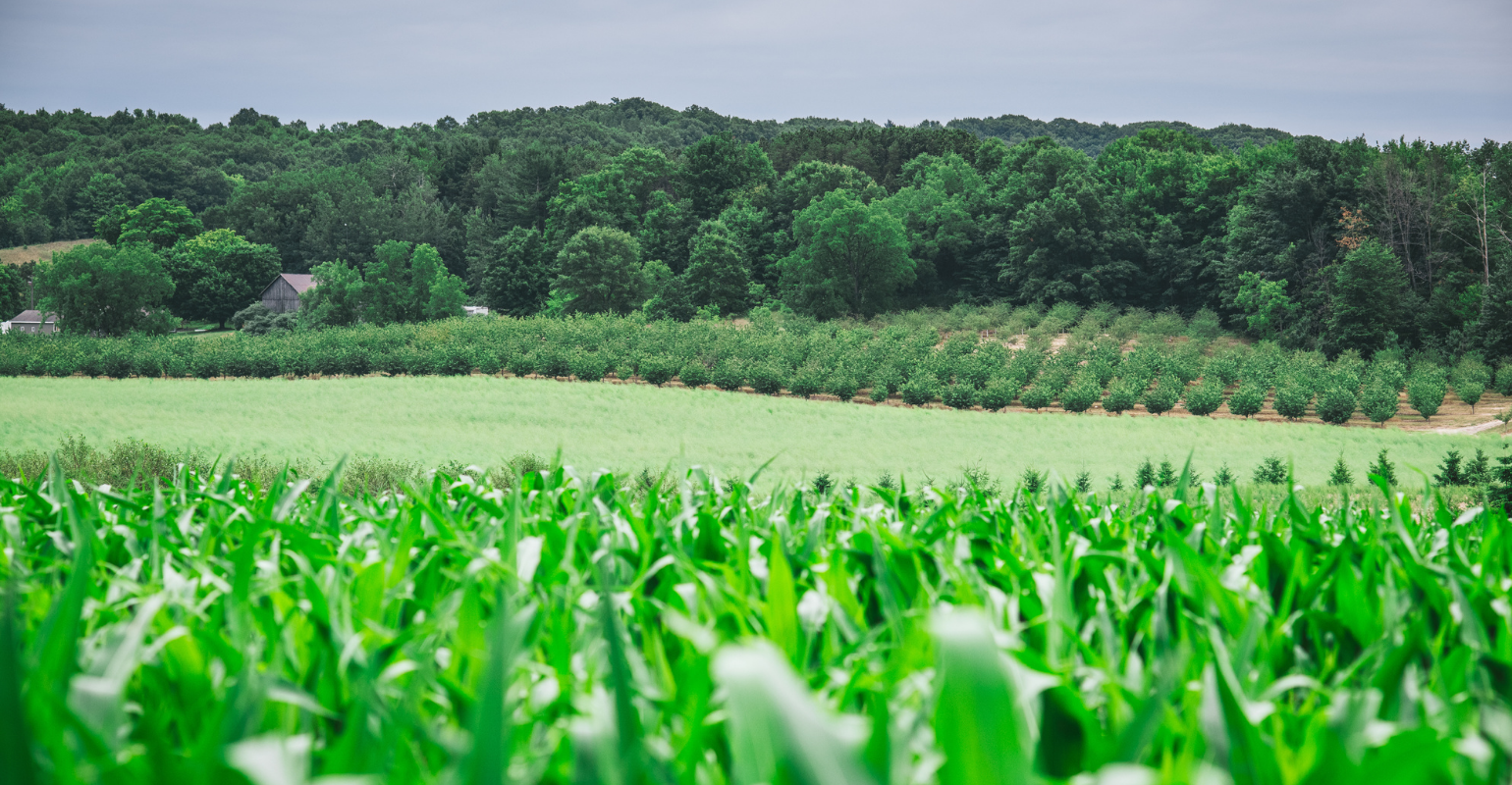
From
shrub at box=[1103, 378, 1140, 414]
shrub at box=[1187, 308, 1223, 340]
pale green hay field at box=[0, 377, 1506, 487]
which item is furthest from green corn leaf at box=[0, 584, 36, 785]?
shrub at box=[1187, 308, 1223, 340]

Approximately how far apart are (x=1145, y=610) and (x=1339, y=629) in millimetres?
218

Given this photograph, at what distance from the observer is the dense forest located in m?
26.5

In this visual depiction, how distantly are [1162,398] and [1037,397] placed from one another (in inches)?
109

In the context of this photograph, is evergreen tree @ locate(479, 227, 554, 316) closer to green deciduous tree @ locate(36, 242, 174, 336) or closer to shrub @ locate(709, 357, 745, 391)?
green deciduous tree @ locate(36, 242, 174, 336)

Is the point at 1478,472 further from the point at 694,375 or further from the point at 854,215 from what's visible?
the point at 854,215

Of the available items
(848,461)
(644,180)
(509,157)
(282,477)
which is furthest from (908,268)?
(282,477)

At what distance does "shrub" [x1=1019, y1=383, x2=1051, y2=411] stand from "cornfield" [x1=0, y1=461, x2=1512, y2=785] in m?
21.3

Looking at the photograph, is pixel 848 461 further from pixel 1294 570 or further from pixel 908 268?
pixel 908 268

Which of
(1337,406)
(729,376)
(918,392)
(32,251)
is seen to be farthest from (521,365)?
(1337,406)

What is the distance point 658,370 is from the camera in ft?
79.5

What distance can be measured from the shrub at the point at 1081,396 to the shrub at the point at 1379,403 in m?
5.48

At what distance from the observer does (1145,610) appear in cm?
118

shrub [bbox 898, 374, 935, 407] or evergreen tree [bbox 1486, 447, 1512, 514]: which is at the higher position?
evergreen tree [bbox 1486, 447, 1512, 514]

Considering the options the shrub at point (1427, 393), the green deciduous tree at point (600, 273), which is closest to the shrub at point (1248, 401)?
the shrub at point (1427, 393)
